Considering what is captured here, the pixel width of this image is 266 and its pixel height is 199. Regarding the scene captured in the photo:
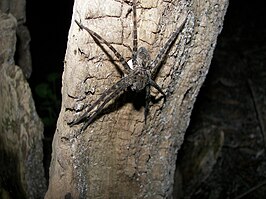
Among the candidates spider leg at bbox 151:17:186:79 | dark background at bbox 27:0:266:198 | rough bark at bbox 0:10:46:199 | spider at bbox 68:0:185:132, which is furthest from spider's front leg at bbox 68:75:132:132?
dark background at bbox 27:0:266:198

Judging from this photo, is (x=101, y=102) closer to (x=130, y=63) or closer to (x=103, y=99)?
(x=103, y=99)

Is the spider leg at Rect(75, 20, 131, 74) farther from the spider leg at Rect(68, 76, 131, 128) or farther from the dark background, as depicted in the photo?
the dark background

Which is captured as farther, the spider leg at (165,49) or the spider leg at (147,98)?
the spider leg at (147,98)

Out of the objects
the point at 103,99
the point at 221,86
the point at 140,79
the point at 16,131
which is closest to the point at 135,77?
the point at 140,79

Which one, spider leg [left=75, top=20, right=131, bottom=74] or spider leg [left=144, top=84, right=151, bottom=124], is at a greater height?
spider leg [left=75, top=20, right=131, bottom=74]

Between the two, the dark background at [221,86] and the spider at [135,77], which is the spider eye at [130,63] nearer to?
the spider at [135,77]

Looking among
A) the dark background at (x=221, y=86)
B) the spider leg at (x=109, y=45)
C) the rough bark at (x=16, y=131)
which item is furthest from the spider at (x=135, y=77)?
the dark background at (x=221, y=86)
